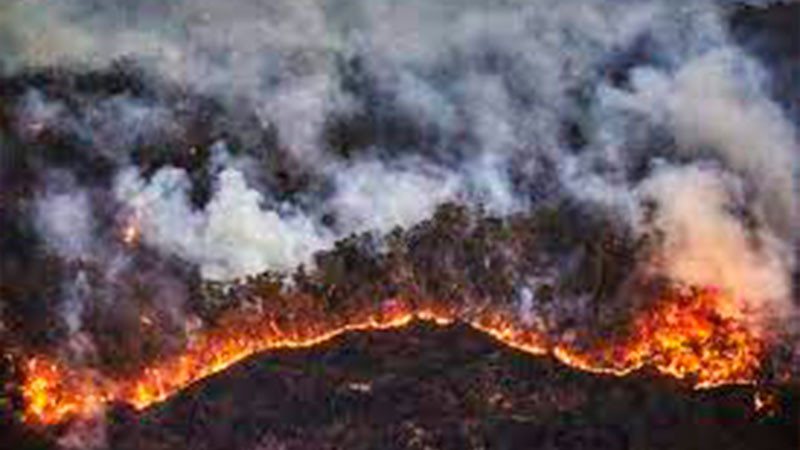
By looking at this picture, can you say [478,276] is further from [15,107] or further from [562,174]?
[15,107]

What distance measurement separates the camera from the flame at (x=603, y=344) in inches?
1791

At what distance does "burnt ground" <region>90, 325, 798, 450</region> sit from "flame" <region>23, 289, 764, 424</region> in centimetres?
34

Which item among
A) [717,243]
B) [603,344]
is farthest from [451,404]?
[717,243]

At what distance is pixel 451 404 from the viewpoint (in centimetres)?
4559

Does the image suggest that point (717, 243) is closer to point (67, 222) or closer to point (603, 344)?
point (603, 344)

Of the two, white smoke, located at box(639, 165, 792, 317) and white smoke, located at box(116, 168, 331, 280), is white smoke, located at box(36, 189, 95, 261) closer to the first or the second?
white smoke, located at box(116, 168, 331, 280)

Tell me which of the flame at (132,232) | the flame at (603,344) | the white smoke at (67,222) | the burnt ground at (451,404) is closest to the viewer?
the burnt ground at (451,404)

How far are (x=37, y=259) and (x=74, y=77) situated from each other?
5.36 metres

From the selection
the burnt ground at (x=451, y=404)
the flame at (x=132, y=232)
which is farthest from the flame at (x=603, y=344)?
the flame at (x=132, y=232)

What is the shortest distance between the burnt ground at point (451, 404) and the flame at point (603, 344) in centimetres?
34

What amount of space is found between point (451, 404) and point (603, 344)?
4430 mm

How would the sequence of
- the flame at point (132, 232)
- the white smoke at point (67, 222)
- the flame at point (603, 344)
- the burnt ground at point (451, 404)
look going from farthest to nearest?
the flame at point (132, 232) → the flame at point (603, 344) → the white smoke at point (67, 222) → the burnt ground at point (451, 404)

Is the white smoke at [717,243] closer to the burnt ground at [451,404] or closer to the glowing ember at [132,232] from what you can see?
the burnt ground at [451,404]

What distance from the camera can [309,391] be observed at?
4531cm
